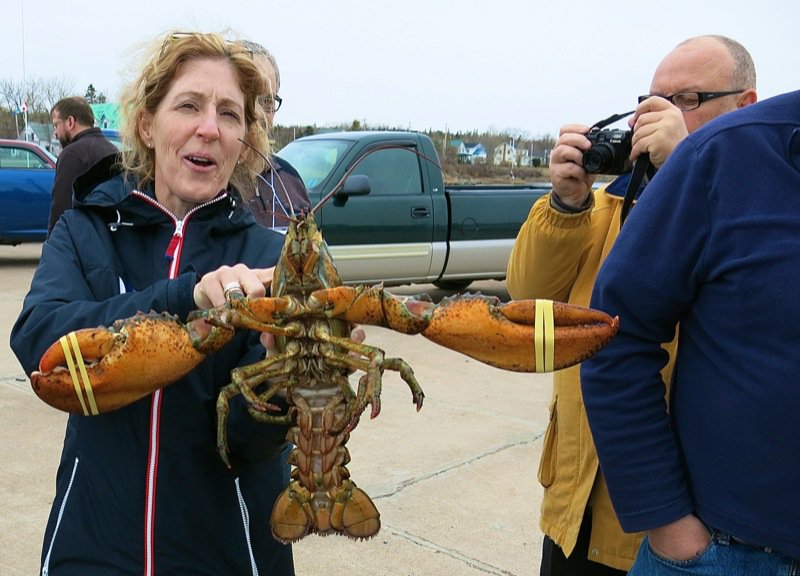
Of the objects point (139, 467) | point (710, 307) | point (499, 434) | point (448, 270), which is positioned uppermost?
point (710, 307)

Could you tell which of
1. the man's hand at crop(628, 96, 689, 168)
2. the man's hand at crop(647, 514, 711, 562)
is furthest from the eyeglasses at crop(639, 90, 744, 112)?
the man's hand at crop(647, 514, 711, 562)

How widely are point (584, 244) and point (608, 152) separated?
296mm

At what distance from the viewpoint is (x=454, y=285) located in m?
11.0

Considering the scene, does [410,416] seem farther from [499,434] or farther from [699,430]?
[699,430]

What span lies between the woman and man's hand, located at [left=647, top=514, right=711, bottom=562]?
98 centimetres

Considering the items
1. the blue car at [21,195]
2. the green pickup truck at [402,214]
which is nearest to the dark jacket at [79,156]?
the green pickup truck at [402,214]

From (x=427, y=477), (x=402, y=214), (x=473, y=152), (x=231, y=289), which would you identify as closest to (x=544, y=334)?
(x=231, y=289)

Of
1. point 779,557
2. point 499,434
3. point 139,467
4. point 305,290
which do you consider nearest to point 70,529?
point 139,467

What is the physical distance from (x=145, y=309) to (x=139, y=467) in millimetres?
429

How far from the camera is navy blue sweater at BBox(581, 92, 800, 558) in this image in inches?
67.5

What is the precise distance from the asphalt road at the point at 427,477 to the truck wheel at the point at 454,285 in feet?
10.6

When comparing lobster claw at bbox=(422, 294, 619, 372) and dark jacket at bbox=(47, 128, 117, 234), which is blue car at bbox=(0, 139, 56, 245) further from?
lobster claw at bbox=(422, 294, 619, 372)

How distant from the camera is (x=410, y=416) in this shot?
6164 mm

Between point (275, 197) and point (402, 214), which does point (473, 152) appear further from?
point (275, 197)
